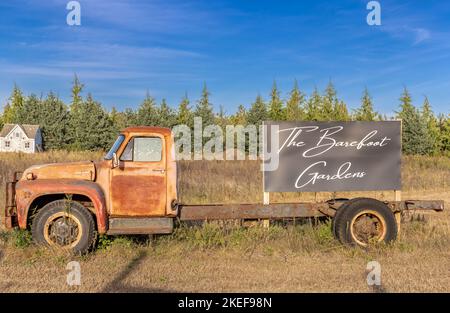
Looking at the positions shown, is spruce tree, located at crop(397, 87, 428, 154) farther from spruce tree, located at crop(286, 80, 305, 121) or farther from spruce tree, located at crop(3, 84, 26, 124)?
spruce tree, located at crop(3, 84, 26, 124)

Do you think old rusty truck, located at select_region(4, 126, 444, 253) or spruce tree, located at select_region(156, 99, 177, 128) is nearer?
old rusty truck, located at select_region(4, 126, 444, 253)

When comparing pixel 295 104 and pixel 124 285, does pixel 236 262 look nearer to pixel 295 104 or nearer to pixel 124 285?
pixel 124 285

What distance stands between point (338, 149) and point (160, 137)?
11.3ft

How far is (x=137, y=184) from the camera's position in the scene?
7152 millimetres

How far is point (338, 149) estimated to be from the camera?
8.63 meters

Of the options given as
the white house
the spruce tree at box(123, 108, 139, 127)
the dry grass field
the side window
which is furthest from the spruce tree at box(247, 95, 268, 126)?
the side window

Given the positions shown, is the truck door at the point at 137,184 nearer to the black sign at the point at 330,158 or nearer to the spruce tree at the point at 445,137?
the black sign at the point at 330,158

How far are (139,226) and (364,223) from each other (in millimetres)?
3732

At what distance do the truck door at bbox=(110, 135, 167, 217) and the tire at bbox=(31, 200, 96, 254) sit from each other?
48cm

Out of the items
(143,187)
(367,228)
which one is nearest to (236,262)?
(143,187)

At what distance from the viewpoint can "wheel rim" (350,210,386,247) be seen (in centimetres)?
760
